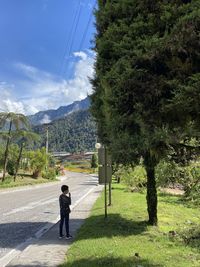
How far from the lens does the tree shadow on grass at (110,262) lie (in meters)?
8.96

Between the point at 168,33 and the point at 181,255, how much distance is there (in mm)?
5338

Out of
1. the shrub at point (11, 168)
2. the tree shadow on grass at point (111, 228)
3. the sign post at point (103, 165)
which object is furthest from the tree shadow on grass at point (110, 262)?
the shrub at point (11, 168)

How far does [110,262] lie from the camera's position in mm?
9180

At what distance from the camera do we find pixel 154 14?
796cm

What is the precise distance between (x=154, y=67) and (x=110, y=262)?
424 centimetres

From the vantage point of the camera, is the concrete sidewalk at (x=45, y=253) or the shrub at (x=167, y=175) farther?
the shrub at (x=167, y=175)

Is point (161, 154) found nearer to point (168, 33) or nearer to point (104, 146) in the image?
point (168, 33)

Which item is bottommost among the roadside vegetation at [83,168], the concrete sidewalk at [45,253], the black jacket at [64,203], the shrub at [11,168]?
the concrete sidewalk at [45,253]

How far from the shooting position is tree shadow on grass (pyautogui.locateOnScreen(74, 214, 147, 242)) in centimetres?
1314

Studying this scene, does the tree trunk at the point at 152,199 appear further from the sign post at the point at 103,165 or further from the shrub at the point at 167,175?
the shrub at the point at 167,175

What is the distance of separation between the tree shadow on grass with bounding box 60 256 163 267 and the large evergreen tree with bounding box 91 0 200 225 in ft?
7.65

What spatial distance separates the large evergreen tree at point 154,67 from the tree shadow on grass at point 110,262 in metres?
2.33

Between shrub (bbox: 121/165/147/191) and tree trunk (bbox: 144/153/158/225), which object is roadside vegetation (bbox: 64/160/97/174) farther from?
tree trunk (bbox: 144/153/158/225)

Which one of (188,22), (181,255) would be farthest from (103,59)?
(181,255)
